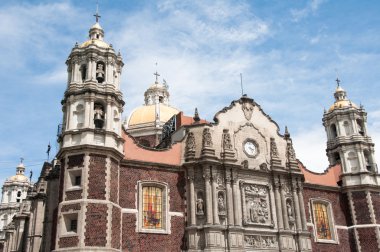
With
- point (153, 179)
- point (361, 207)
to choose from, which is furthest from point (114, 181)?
point (361, 207)

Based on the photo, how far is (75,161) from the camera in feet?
85.9

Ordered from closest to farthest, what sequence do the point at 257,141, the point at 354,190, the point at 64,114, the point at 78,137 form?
1. the point at 78,137
2. the point at 64,114
3. the point at 257,141
4. the point at 354,190

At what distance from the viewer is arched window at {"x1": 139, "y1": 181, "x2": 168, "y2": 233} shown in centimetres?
2734

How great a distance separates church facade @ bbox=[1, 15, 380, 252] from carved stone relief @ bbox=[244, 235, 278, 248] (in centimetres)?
7

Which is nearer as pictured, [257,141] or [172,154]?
[172,154]

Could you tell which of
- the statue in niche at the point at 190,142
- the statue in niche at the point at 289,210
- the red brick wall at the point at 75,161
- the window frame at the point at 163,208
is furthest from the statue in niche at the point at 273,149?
the red brick wall at the point at 75,161

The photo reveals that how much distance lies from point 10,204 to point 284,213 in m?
53.2

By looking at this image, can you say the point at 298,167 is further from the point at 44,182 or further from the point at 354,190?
the point at 44,182

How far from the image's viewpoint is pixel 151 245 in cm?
2678

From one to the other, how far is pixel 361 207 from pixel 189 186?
46.0 ft

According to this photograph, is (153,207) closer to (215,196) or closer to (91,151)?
(215,196)

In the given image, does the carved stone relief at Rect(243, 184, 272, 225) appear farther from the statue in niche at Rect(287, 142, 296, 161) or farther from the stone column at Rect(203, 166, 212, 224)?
the statue in niche at Rect(287, 142, 296, 161)

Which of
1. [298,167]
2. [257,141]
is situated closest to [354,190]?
[298,167]

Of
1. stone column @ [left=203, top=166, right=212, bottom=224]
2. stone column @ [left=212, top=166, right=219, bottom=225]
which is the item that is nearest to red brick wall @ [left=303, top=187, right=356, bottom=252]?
stone column @ [left=212, top=166, right=219, bottom=225]
